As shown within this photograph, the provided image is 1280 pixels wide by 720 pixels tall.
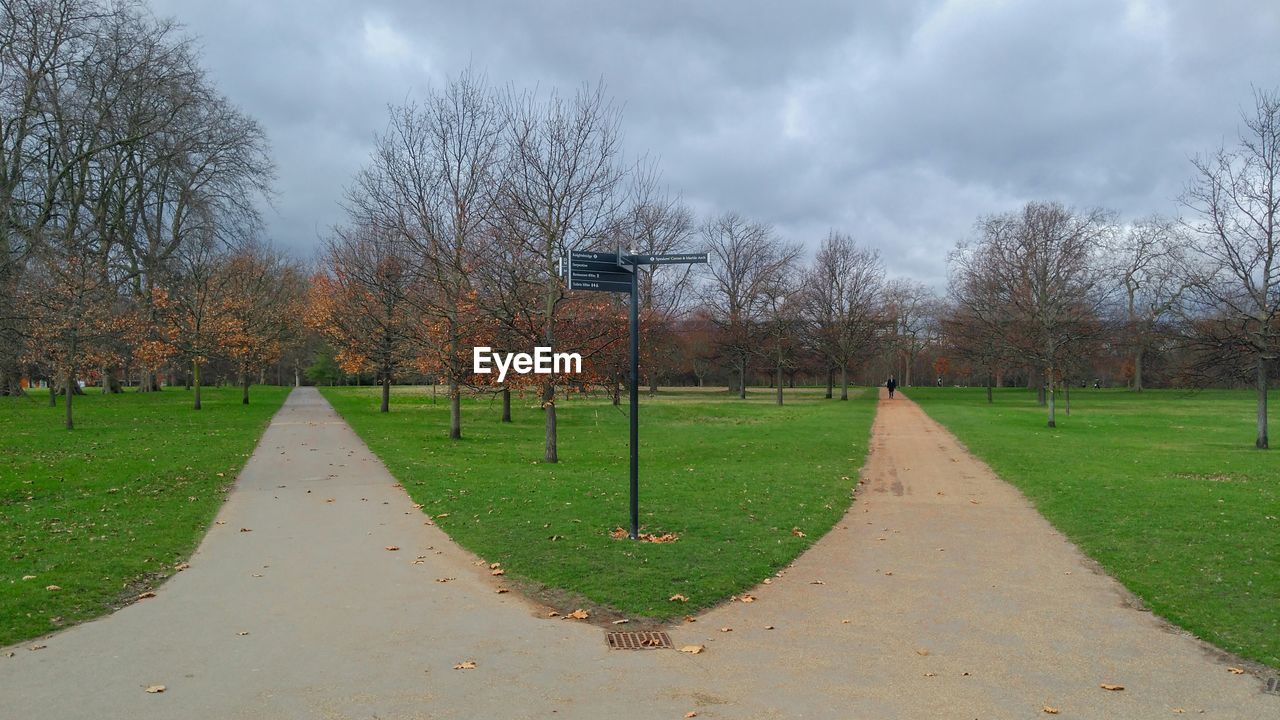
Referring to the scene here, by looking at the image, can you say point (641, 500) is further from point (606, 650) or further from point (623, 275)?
point (606, 650)

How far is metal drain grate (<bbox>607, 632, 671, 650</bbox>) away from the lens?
228 inches

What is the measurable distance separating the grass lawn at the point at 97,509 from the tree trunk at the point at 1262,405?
78.8 ft

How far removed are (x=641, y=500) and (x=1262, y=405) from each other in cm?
1968

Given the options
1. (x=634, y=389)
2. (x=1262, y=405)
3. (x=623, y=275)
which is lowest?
(x=1262, y=405)

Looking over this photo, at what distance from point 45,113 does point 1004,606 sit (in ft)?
121

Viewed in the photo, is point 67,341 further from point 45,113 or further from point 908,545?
point 908,545

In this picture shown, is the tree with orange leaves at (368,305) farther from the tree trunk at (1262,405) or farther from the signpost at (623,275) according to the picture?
the tree trunk at (1262,405)

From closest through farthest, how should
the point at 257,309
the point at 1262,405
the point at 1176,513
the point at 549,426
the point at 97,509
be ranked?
the point at 97,509, the point at 1176,513, the point at 549,426, the point at 1262,405, the point at 257,309

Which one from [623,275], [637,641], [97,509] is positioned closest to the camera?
[637,641]

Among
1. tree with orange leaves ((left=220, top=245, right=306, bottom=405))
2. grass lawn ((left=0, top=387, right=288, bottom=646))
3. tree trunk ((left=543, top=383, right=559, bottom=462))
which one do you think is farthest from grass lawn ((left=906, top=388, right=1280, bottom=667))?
tree with orange leaves ((left=220, top=245, right=306, bottom=405))

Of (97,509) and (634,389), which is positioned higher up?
(634,389)

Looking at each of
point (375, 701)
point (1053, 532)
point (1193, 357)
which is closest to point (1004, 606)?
point (1053, 532)

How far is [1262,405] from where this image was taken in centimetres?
2209

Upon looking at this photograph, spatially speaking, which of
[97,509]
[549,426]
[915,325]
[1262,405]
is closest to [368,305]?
[549,426]
